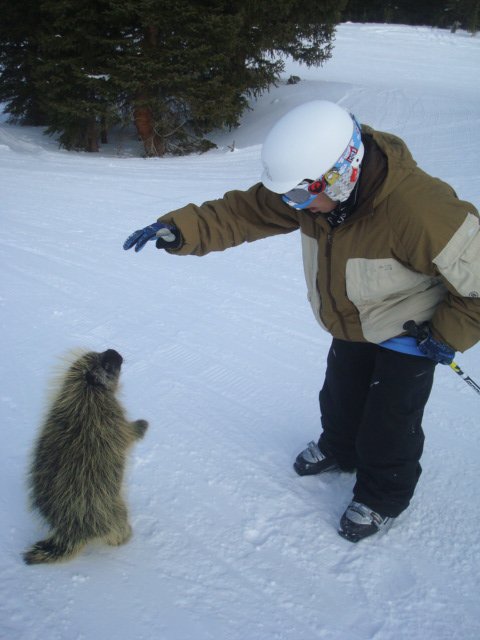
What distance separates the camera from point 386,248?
219 centimetres

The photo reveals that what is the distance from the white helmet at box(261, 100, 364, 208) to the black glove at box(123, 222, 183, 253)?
2.15 ft

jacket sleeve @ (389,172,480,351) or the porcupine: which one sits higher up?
jacket sleeve @ (389,172,480,351)

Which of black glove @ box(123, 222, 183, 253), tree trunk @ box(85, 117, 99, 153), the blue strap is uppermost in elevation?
black glove @ box(123, 222, 183, 253)

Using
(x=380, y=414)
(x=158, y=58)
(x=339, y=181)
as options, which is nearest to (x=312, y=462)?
(x=380, y=414)

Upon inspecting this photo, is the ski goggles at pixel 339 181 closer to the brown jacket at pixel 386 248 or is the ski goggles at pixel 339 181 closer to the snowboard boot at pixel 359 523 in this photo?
the brown jacket at pixel 386 248

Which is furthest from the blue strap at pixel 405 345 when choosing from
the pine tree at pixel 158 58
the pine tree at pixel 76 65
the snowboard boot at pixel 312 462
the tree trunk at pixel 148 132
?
the tree trunk at pixel 148 132

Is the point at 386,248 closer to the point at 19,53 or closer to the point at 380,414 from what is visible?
the point at 380,414

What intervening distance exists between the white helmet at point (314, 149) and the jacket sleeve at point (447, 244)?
0.26 m

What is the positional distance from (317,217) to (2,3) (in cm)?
1706

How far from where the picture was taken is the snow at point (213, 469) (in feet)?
7.19

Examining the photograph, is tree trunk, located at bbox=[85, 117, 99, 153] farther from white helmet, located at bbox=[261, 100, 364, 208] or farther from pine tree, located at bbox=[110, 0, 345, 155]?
white helmet, located at bbox=[261, 100, 364, 208]

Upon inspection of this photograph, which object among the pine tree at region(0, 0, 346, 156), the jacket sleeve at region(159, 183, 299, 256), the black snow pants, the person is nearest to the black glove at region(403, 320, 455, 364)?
the person

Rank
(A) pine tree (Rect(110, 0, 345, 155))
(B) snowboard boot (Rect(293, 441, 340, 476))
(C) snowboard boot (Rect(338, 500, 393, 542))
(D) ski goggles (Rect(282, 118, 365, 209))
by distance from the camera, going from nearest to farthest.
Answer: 1. (D) ski goggles (Rect(282, 118, 365, 209))
2. (C) snowboard boot (Rect(338, 500, 393, 542))
3. (B) snowboard boot (Rect(293, 441, 340, 476))
4. (A) pine tree (Rect(110, 0, 345, 155))

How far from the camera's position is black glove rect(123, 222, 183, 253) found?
2590 mm
